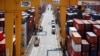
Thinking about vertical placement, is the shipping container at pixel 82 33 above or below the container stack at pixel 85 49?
above

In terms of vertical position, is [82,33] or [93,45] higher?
[82,33]

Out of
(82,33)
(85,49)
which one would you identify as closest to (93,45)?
(85,49)

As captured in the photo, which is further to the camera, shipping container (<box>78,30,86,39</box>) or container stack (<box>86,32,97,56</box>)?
shipping container (<box>78,30,86,39</box>)

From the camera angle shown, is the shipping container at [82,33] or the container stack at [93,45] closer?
the container stack at [93,45]

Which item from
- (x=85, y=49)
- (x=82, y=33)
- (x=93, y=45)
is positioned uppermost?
(x=82, y=33)

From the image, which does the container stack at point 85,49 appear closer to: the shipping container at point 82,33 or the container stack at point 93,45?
the container stack at point 93,45

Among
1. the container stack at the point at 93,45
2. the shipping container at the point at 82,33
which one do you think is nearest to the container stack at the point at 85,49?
the container stack at the point at 93,45

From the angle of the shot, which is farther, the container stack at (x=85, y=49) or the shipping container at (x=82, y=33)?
the shipping container at (x=82, y=33)

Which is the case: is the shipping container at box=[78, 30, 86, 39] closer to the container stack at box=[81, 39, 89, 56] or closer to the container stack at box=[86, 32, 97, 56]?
the container stack at box=[86, 32, 97, 56]

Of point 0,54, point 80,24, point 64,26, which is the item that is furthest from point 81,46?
point 64,26

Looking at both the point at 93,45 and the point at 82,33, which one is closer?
the point at 93,45

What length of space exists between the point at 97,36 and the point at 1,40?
9163mm

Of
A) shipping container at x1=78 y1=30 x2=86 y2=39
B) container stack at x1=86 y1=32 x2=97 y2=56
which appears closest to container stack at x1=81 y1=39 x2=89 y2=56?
container stack at x1=86 y1=32 x2=97 y2=56

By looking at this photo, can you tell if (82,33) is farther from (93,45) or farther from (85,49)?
(85,49)
